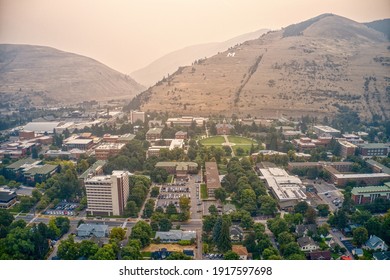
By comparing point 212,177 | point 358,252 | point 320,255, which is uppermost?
point 212,177

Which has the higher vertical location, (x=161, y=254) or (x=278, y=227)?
(x=278, y=227)

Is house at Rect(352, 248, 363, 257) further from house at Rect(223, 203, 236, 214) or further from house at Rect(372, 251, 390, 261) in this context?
house at Rect(223, 203, 236, 214)

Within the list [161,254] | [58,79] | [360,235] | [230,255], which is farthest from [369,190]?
[58,79]

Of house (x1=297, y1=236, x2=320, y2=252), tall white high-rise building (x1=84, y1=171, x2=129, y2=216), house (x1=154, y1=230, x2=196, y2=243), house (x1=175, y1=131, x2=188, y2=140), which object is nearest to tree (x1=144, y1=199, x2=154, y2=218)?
tall white high-rise building (x1=84, y1=171, x2=129, y2=216)

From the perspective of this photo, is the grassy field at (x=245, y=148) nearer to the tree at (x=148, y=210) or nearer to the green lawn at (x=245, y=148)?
the green lawn at (x=245, y=148)

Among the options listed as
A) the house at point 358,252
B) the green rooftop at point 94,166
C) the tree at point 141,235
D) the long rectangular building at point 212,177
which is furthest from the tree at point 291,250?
the green rooftop at point 94,166

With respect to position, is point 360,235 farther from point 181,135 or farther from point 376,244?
point 181,135

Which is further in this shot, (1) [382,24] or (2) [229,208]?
(1) [382,24]
